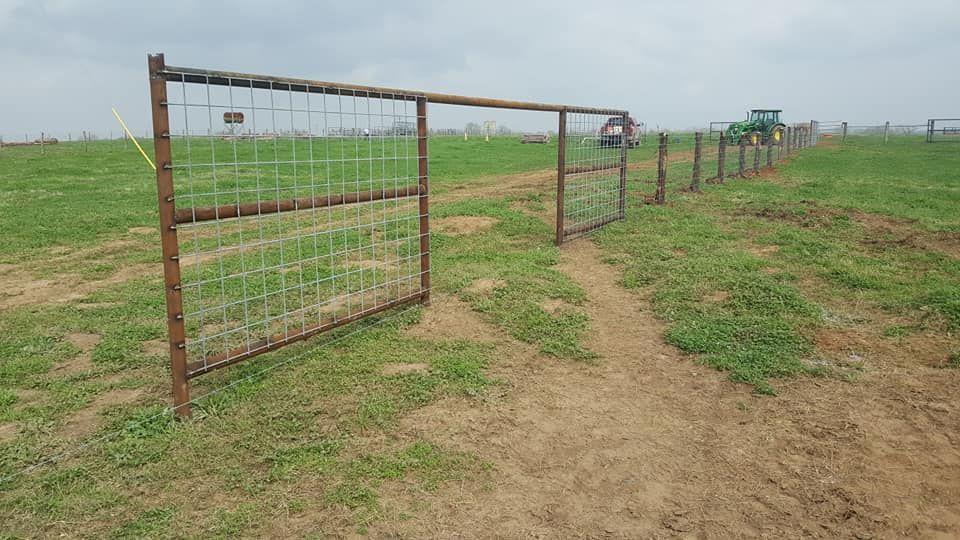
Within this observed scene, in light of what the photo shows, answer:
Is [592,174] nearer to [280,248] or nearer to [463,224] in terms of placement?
[463,224]

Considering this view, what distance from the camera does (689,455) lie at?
3191 mm

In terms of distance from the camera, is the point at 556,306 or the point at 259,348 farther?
the point at 556,306

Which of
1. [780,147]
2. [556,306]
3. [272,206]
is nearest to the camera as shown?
[272,206]

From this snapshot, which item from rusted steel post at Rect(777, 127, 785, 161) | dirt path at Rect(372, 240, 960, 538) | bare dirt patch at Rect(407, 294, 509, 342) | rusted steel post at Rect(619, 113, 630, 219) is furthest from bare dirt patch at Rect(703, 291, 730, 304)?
rusted steel post at Rect(777, 127, 785, 161)

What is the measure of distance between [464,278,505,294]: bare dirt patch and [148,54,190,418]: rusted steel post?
287cm

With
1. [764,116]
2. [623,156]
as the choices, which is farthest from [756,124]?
[623,156]

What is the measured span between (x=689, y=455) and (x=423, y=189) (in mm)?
3031

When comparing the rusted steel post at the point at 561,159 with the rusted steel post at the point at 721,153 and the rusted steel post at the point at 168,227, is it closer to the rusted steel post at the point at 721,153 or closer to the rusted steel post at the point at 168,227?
the rusted steel post at the point at 168,227

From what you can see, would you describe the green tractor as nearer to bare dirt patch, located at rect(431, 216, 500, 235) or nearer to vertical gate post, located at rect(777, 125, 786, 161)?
vertical gate post, located at rect(777, 125, 786, 161)

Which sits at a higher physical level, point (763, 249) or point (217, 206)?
point (217, 206)

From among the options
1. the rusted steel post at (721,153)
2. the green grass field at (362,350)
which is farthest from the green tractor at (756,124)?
the green grass field at (362,350)

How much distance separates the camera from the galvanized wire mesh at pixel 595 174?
8.25m

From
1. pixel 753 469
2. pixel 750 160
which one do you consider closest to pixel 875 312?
pixel 753 469

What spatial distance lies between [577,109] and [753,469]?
5687 millimetres
